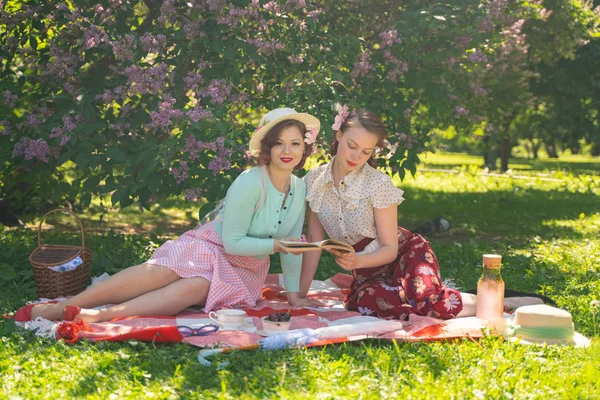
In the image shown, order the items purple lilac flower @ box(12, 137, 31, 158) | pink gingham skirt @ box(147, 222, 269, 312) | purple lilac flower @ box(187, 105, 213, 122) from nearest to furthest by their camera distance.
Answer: pink gingham skirt @ box(147, 222, 269, 312), purple lilac flower @ box(187, 105, 213, 122), purple lilac flower @ box(12, 137, 31, 158)

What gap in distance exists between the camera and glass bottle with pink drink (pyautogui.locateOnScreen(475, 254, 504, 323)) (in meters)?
3.75

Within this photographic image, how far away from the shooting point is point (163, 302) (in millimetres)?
3857

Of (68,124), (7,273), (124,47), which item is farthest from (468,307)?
(68,124)

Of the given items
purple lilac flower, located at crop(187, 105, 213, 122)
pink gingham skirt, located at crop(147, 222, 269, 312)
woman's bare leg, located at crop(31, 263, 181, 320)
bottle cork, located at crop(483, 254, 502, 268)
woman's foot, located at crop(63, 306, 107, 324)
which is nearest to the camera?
woman's foot, located at crop(63, 306, 107, 324)

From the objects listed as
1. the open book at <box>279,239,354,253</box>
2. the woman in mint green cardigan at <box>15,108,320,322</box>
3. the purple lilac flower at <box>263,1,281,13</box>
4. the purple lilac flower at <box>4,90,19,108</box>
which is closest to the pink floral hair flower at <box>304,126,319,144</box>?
the woman in mint green cardigan at <box>15,108,320,322</box>

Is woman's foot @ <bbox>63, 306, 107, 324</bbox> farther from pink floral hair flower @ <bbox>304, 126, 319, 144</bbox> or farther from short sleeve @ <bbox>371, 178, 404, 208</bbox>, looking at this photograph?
short sleeve @ <bbox>371, 178, 404, 208</bbox>

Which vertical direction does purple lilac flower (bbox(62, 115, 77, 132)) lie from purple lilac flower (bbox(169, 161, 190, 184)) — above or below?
above

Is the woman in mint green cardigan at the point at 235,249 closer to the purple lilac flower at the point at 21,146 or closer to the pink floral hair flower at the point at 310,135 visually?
the pink floral hair flower at the point at 310,135

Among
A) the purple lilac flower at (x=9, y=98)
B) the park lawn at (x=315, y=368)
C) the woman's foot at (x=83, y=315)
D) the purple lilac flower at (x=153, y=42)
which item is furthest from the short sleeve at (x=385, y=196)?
the purple lilac flower at (x=9, y=98)

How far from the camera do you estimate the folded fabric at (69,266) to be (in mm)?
4319

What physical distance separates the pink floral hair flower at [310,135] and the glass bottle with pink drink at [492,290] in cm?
106

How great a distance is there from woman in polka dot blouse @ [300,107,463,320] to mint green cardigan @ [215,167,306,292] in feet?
0.33

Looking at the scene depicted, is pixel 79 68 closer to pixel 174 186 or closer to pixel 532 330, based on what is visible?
pixel 174 186

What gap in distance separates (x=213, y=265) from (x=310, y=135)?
842 millimetres
